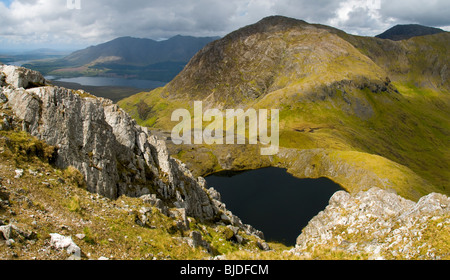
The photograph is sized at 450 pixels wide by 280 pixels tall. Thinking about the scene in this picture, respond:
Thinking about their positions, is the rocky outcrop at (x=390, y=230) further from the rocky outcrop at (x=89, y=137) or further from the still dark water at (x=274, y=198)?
the still dark water at (x=274, y=198)

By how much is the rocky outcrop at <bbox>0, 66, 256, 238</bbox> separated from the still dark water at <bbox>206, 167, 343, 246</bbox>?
5841 centimetres

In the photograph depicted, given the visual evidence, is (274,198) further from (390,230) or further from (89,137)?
(89,137)

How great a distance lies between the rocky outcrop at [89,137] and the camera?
26.4 m

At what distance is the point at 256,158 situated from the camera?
162875mm

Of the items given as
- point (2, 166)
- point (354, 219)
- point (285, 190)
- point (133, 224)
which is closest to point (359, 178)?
point (285, 190)

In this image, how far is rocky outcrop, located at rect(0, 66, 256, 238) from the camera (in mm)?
26406

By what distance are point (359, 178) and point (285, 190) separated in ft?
125

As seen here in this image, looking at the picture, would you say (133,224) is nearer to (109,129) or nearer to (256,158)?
(109,129)

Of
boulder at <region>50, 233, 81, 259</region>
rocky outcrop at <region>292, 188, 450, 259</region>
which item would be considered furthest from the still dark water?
boulder at <region>50, 233, 81, 259</region>

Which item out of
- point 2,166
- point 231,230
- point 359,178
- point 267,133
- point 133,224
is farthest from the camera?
point 267,133

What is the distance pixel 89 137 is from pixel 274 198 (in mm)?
97504

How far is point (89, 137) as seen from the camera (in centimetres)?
2959

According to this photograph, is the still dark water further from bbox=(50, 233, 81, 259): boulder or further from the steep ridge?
bbox=(50, 233, 81, 259): boulder

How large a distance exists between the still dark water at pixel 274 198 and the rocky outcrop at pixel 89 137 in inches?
2300
